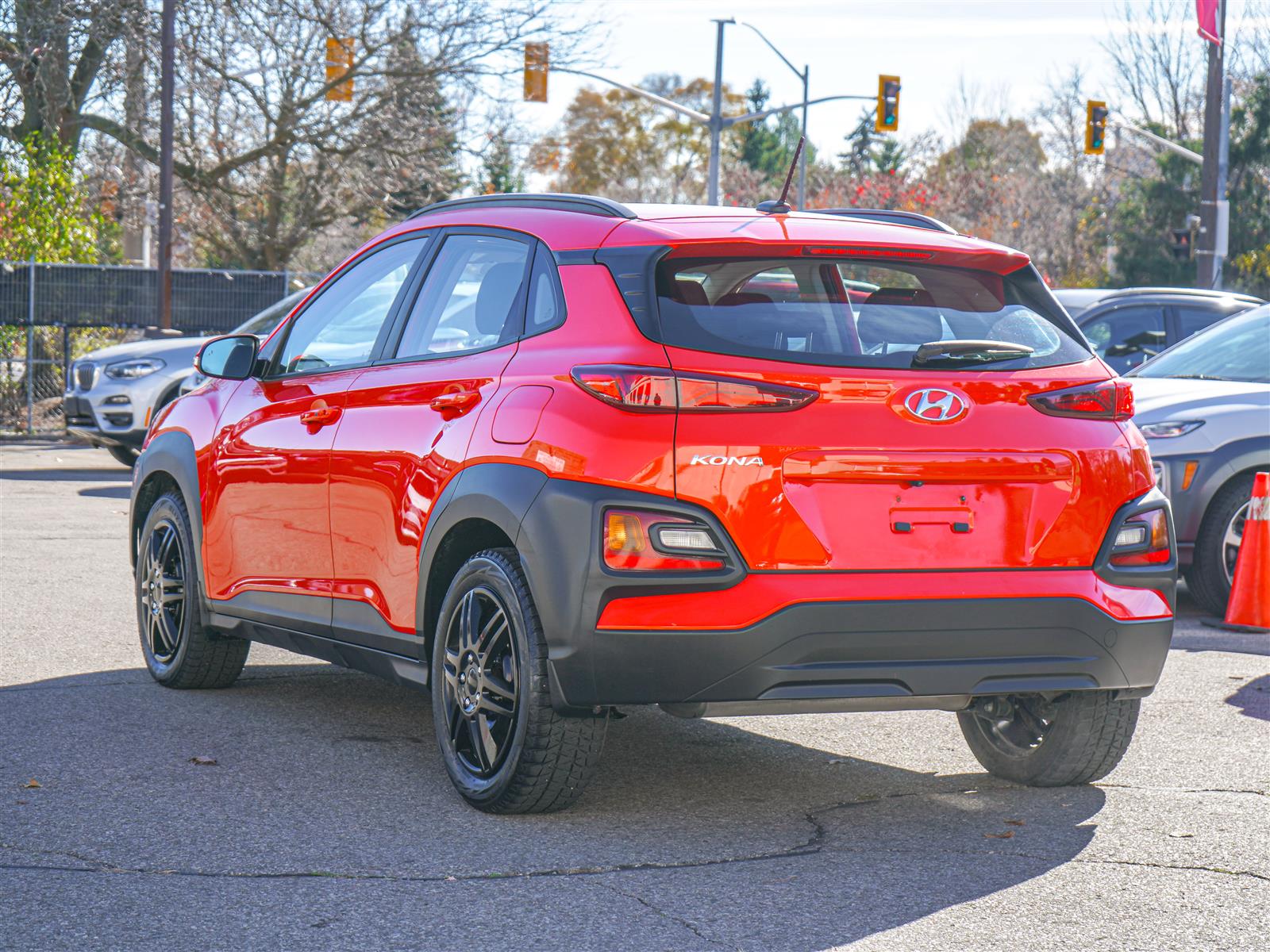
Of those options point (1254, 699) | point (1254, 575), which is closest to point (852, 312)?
point (1254, 699)

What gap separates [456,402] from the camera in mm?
5148

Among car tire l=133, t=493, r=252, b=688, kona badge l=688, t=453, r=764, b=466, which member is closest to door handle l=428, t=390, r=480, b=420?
kona badge l=688, t=453, r=764, b=466

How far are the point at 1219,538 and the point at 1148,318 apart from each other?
5565mm

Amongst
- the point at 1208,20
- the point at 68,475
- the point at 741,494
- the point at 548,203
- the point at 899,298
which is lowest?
the point at 68,475

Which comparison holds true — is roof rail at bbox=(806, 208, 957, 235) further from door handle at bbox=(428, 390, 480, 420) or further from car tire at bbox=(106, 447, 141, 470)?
car tire at bbox=(106, 447, 141, 470)

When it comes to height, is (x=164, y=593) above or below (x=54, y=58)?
below

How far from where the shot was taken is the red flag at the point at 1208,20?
83.7 ft

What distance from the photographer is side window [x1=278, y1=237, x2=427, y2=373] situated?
5969 mm

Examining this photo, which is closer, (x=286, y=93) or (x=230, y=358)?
(x=230, y=358)

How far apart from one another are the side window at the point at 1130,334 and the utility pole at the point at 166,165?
38.9 ft

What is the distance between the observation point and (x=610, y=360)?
181 inches

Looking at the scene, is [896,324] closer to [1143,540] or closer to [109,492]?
[1143,540]

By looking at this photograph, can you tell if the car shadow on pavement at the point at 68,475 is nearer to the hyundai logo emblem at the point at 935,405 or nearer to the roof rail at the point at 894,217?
the roof rail at the point at 894,217

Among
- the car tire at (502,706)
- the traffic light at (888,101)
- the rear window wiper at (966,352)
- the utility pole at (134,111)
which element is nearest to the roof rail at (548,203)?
the rear window wiper at (966,352)
